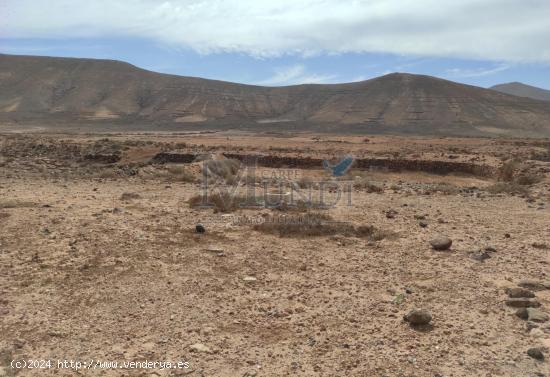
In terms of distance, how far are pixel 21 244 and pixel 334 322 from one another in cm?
500

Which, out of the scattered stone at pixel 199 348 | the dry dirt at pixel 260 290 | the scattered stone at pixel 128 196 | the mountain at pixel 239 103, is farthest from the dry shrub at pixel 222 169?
the mountain at pixel 239 103

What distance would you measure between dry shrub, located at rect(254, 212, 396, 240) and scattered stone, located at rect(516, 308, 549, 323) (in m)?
3.33

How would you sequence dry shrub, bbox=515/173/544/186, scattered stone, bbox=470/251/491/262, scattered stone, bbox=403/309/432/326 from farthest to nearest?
dry shrub, bbox=515/173/544/186 → scattered stone, bbox=470/251/491/262 → scattered stone, bbox=403/309/432/326

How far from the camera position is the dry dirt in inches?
181

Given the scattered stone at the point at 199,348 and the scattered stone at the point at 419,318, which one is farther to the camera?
the scattered stone at the point at 419,318

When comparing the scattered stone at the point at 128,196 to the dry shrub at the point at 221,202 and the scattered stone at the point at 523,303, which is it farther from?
the scattered stone at the point at 523,303

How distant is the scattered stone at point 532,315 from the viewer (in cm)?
530

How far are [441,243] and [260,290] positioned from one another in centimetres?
329

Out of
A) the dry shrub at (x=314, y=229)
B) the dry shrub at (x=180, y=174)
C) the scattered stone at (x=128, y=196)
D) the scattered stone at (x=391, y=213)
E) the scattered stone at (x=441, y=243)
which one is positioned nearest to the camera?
the scattered stone at (x=441, y=243)

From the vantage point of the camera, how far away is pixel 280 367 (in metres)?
4.45

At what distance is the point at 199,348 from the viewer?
4.73 metres

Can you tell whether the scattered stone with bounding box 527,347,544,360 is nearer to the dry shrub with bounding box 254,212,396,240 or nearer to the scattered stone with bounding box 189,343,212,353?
the scattered stone with bounding box 189,343,212,353

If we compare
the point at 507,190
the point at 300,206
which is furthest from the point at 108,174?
the point at 507,190

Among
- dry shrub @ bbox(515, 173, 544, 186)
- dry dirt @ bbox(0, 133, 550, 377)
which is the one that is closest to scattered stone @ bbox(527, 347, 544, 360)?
dry dirt @ bbox(0, 133, 550, 377)
